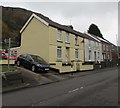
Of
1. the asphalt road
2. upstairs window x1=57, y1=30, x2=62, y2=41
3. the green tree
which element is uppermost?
the green tree

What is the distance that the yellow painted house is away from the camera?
30.5 metres

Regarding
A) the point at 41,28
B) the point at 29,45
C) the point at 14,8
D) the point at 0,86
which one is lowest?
the point at 0,86

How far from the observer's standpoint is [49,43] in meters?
30.4

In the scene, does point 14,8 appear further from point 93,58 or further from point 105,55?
point 93,58

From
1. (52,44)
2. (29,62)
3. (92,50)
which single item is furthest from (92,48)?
(29,62)

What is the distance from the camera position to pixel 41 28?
31.7 metres

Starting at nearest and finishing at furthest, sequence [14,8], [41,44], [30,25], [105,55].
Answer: [41,44], [30,25], [105,55], [14,8]

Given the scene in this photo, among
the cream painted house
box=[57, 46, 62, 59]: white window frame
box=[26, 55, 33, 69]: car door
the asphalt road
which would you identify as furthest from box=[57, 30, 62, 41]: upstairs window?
the asphalt road

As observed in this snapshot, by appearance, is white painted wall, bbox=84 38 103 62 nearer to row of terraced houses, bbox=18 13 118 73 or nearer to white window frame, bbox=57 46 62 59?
row of terraced houses, bbox=18 13 118 73

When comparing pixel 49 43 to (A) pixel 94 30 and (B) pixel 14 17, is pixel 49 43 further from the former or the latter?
(B) pixel 14 17

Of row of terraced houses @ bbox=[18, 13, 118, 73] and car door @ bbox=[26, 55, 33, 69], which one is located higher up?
row of terraced houses @ bbox=[18, 13, 118, 73]

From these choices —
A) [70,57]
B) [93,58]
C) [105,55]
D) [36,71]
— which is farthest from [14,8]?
[36,71]

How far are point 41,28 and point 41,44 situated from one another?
215cm

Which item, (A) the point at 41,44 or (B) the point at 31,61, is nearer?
(B) the point at 31,61
